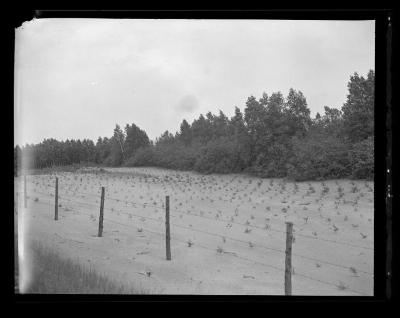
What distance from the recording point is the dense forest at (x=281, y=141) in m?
5.71

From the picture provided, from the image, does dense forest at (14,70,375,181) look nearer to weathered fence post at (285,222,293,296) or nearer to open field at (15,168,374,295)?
open field at (15,168,374,295)

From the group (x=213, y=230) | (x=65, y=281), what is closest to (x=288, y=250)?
(x=65, y=281)

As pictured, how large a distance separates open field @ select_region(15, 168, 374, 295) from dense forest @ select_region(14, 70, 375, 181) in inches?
11.1

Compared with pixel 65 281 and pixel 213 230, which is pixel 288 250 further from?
pixel 213 230

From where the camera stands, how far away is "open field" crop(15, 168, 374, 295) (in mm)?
5242

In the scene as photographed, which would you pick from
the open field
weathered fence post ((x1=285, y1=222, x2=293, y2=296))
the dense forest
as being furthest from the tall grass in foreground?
the dense forest

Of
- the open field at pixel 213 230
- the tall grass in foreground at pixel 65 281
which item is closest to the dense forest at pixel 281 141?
the open field at pixel 213 230

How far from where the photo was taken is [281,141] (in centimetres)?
691

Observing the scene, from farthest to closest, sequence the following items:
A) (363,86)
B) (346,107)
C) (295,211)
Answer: (295,211)
(346,107)
(363,86)

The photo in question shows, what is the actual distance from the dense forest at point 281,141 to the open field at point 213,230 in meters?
0.28
